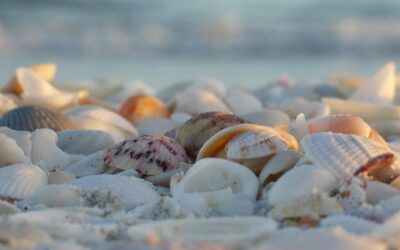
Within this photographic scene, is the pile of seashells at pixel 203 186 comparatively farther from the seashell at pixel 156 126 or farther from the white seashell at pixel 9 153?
the seashell at pixel 156 126

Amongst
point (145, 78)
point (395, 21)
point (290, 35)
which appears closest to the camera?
point (145, 78)

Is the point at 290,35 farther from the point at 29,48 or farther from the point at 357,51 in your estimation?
the point at 29,48

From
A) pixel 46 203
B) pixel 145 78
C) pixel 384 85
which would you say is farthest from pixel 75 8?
pixel 46 203

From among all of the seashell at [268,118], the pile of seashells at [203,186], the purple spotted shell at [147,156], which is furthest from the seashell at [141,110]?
the purple spotted shell at [147,156]

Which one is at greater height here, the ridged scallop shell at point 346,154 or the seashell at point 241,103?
the ridged scallop shell at point 346,154

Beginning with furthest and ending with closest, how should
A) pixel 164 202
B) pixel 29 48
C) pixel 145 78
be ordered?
pixel 29 48 < pixel 145 78 < pixel 164 202

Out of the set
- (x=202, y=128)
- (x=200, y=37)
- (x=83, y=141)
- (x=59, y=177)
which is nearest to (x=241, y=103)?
(x=83, y=141)
